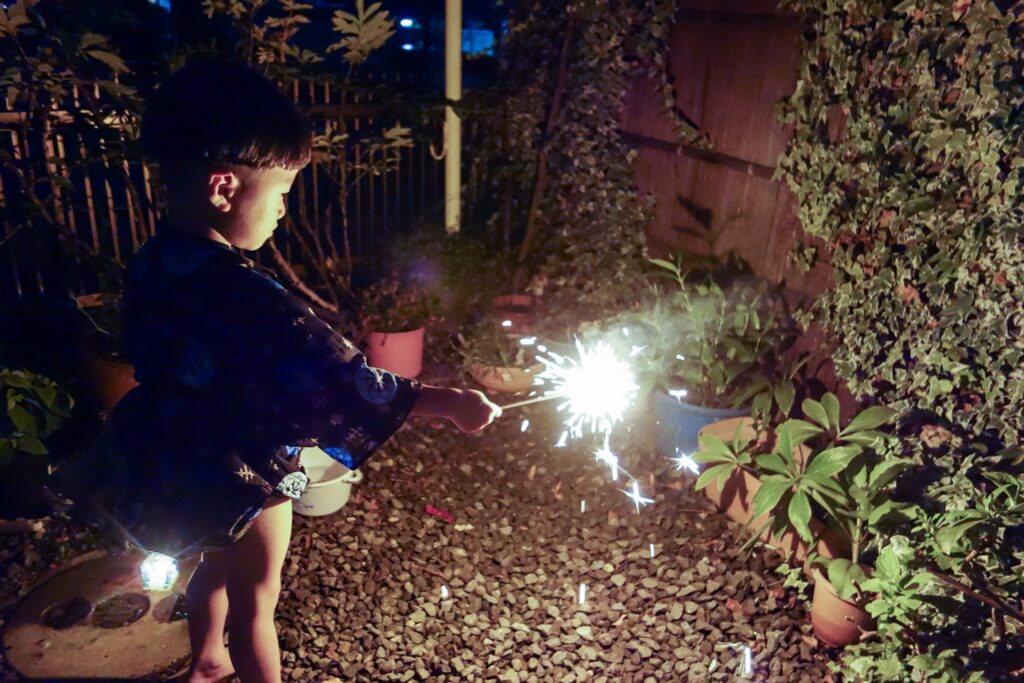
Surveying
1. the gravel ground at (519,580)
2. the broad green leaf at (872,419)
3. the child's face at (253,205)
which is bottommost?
the gravel ground at (519,580)

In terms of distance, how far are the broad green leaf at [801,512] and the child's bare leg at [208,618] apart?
2200 millimetres

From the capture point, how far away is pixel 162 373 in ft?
6.40

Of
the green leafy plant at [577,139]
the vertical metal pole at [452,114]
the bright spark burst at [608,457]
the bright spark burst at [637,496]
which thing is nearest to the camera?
the bright spark burst at [637,496]

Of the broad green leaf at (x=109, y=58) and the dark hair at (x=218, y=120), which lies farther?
the broad green leaf at (x=109, y=58)

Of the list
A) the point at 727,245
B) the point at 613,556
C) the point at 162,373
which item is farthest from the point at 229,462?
the point at 727,245

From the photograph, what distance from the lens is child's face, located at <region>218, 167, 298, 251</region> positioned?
1.93 m

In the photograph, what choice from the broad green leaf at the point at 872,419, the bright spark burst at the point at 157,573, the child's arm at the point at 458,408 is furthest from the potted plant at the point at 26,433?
the broad green leaf at the point at 872,419

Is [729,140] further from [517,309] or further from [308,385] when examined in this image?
[308,385]

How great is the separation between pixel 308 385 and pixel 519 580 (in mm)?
1855

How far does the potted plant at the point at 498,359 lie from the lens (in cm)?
492

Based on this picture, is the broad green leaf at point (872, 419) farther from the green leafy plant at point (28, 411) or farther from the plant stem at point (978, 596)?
the green leafy plant at point (28, 411)

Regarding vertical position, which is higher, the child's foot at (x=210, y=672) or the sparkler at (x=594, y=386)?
the sparkler at (x=594, y=386)

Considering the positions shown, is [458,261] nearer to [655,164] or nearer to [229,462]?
[655,164]

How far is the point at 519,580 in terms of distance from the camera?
3393 mm
